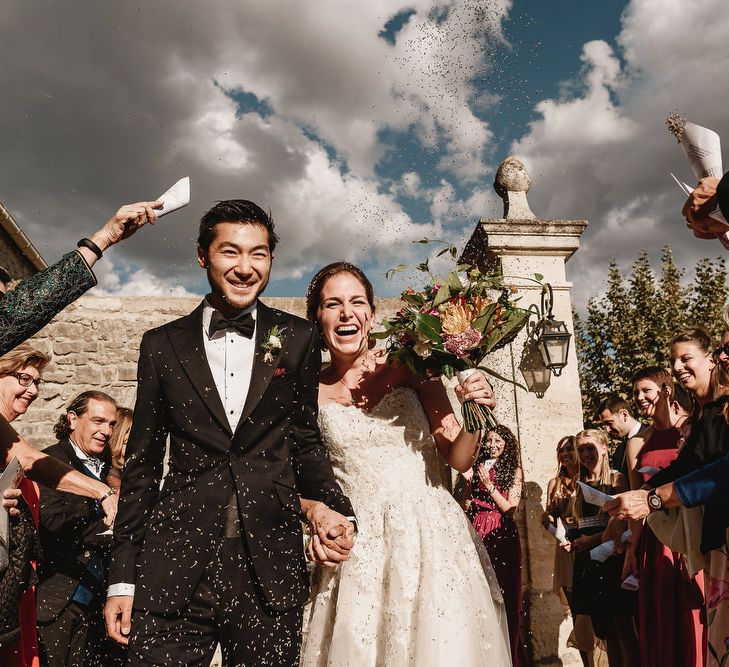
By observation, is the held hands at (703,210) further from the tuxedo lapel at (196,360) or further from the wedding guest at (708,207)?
the tuxedo lapel at (196,360)

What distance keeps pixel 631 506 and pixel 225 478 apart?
2113 mm

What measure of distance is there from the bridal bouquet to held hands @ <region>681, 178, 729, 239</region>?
0.86 metres

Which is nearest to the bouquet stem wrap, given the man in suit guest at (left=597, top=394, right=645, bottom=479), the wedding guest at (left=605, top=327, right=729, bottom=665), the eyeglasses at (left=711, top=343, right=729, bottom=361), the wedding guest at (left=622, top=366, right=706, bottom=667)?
the wedding guest at (left=605, top=327, right=729, bottom=665)

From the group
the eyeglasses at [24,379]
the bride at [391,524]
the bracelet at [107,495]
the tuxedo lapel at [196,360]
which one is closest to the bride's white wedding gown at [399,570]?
the bride at [391,524]

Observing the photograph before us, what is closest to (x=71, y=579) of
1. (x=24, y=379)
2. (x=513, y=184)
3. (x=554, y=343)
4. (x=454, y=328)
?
(x=24, y=379)

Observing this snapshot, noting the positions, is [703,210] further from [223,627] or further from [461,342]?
[223,627]

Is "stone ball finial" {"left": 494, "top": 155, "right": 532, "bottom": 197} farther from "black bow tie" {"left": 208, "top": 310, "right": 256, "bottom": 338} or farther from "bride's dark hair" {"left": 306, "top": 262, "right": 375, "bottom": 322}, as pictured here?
"black bow tie" {"left": 208, "top": 310, "right": 256, "bottom": 338}

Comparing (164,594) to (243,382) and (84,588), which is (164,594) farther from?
(84,588)

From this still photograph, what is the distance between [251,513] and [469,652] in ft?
3.62

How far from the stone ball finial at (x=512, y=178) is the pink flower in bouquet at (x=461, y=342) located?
153 inches

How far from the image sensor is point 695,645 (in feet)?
12.0

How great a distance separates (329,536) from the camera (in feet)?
7.20

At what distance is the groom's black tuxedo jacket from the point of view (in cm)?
204

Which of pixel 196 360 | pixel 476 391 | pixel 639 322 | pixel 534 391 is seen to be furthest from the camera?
pixel 639 322
